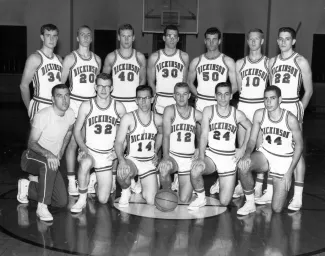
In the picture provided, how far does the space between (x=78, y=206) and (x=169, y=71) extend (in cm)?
250

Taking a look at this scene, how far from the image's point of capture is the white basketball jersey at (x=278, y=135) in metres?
6.47

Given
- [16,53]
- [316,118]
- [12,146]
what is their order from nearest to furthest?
1. [12,146]
2. [316,118]
3. [16,53]

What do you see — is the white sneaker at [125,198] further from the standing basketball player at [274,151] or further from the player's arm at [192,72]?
the player's arm at [192,72]

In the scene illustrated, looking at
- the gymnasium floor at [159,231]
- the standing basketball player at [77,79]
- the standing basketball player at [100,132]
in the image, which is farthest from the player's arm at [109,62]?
the gymnasium floor at [159,231]

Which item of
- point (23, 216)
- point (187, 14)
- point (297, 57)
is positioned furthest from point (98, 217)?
point (187, 14)

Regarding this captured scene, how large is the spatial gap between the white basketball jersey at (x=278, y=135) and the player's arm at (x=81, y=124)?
223 cm

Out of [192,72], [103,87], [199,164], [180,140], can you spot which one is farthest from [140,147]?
[192,72]

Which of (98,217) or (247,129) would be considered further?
(247,129)

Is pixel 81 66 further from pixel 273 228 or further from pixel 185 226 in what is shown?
pixel 273 228

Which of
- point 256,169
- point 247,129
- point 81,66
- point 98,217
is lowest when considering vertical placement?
point 98,217

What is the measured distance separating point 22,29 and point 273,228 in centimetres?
1499

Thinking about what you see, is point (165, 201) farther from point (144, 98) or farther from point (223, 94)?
point (223, 94)

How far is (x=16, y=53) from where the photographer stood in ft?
60.4

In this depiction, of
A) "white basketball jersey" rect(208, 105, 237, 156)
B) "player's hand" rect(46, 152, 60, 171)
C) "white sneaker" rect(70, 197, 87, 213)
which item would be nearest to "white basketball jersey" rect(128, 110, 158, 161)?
"white basketball jersey" rect(208, 105, 237, 156)
